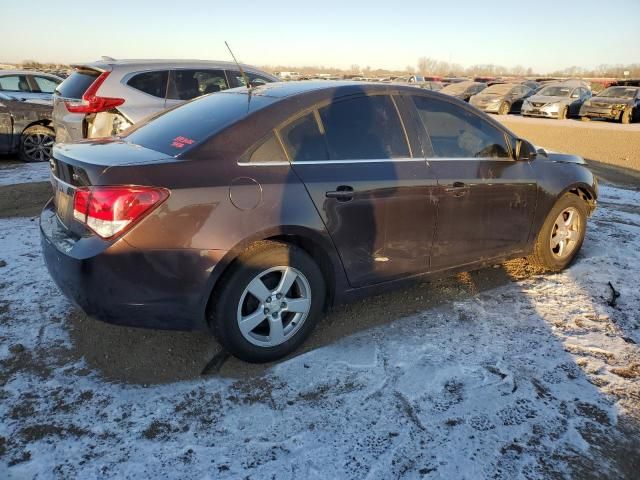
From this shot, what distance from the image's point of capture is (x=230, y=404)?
270 cm

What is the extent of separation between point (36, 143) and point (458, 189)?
8700 mm

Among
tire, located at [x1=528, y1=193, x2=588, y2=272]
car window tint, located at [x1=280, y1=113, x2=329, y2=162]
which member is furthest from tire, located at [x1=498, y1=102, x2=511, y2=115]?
car window tint, located at [x1=280, y1=113, x2=329, y2=162]

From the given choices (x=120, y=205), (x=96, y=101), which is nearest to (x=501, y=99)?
(x=96, y=101)

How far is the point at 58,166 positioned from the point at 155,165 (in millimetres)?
745

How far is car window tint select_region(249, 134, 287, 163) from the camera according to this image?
2.91m

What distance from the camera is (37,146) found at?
→ 9.45 meters

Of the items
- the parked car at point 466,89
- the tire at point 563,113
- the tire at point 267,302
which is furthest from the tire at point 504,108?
the tire at point 267,302

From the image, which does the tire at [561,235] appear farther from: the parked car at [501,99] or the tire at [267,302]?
the parked car at [501,99]

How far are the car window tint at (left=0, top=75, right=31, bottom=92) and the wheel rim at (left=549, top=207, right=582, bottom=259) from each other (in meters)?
10.6

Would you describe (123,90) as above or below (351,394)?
above

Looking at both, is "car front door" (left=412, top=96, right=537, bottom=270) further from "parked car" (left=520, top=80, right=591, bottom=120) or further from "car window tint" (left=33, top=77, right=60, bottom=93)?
"parked car" (left=520, top=80, right=591, bottom=120)

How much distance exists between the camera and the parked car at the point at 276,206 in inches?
103

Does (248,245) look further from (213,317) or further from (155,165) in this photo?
(155,165)

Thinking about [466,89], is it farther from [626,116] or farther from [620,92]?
[626,116]
